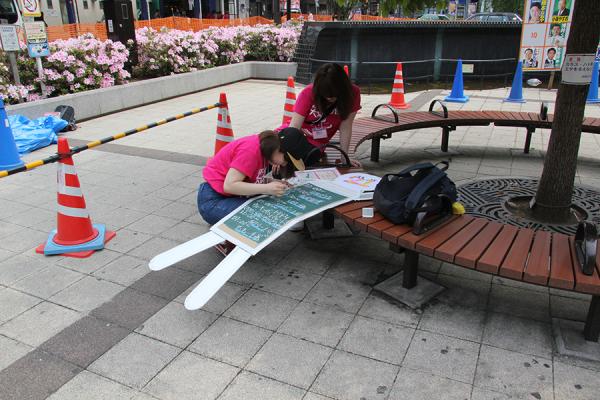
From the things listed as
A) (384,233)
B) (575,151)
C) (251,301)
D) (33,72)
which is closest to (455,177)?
(575,151)

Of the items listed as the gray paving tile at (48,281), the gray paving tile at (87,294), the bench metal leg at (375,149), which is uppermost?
the bench metal leg at (375,149)

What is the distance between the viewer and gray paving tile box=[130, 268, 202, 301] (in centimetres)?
341

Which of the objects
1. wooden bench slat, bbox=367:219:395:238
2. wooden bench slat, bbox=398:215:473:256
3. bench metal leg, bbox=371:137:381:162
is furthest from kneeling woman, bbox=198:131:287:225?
bench metal leg, bbox=371:137:381:162

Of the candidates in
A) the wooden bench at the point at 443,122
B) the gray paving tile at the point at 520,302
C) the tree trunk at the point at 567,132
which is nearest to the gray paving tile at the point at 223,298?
the gray paving tile at the point at 520,302

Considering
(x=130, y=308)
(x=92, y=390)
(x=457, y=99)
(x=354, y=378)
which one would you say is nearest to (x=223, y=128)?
(x=130, y=308)

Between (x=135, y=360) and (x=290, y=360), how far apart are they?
876mm

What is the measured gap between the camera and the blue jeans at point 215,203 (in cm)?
362

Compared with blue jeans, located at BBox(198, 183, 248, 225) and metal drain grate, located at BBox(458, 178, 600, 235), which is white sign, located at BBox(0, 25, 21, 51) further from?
metal drain grate, located at BBox(458, 178, 600, 235)

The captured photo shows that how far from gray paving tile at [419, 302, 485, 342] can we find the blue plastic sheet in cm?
612

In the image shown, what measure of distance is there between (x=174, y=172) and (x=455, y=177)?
11.2 ft

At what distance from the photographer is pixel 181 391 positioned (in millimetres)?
2500

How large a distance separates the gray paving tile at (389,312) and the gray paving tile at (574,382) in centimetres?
81

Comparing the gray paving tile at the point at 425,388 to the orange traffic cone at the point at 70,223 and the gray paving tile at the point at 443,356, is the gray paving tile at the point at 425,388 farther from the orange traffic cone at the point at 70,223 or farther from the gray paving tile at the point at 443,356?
the orange traffic cone at the point at 70,223

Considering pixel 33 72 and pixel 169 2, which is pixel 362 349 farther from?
pixel 169 2
